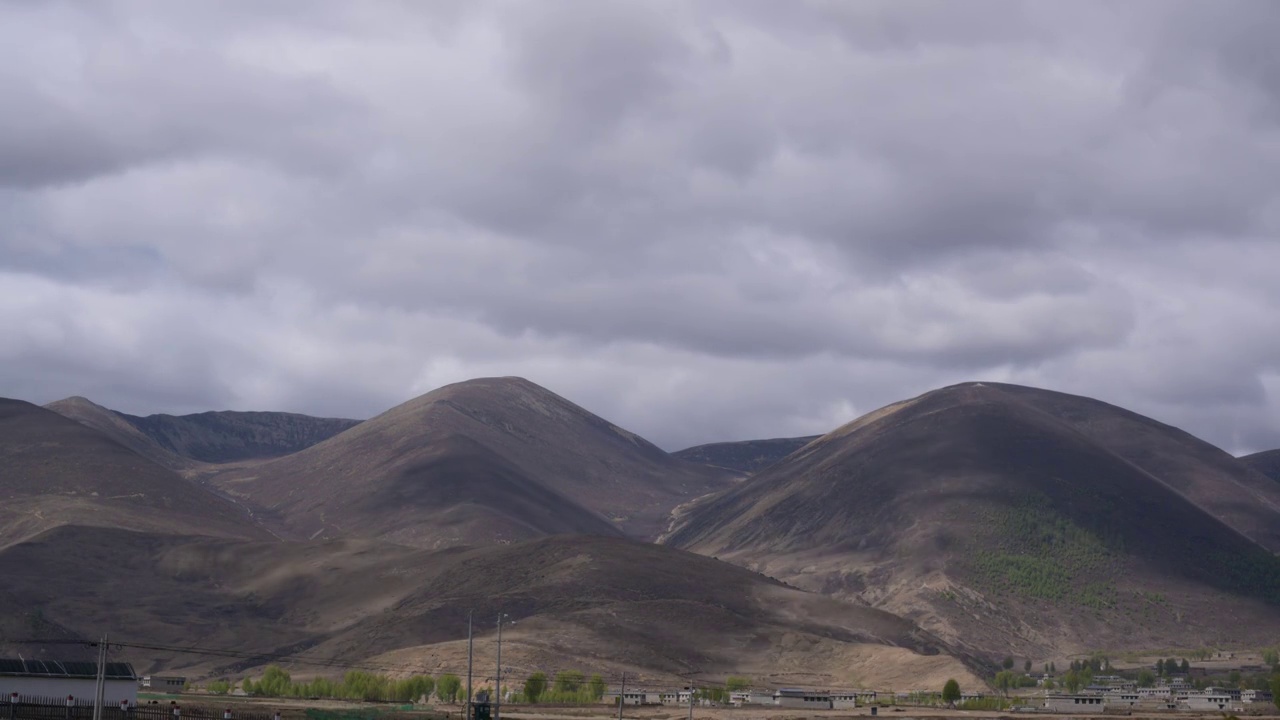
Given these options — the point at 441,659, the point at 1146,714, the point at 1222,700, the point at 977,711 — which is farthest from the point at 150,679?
the point at 1222,700

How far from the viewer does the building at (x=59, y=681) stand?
9294 centimetres

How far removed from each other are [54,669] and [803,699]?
79292mm

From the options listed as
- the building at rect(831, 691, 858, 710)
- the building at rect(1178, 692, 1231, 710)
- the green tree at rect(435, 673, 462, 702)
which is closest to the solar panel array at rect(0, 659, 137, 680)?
the green tree at rect(435, 673, 462, 702)

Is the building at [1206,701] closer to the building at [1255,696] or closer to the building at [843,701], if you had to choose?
the building at [1255,696]

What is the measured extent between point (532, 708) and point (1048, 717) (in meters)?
49.6

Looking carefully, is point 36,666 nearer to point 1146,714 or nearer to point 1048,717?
point 1048,717

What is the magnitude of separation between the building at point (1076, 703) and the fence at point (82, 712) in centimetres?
9358

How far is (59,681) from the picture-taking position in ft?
311

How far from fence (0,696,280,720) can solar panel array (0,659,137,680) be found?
1.81m

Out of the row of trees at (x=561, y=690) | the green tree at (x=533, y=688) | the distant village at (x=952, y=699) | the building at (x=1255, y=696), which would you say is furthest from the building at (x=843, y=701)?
the building at (x=1255, y=696)

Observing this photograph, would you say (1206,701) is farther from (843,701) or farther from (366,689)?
(366,689)

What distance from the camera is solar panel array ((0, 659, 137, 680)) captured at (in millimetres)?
93875

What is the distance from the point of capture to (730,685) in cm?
16925

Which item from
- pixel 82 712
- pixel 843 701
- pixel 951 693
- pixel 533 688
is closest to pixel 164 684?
pixel 533 688
